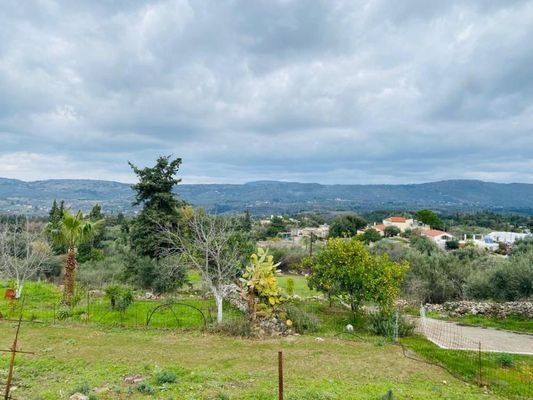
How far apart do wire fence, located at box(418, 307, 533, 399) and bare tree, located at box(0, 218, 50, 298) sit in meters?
16.9

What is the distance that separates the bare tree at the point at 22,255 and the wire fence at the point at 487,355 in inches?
665

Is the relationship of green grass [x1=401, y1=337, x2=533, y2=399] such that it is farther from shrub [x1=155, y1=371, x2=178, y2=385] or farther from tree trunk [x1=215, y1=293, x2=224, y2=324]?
shrub [x1=155, y1=371, x2=178, y2=385]

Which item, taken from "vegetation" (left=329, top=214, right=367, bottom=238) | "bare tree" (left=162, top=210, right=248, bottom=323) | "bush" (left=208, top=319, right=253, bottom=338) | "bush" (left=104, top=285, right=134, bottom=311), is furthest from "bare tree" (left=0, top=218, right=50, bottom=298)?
"vegetation" (left=329, top=214, right=367, bottom=238)

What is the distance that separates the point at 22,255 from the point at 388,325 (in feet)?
88.6

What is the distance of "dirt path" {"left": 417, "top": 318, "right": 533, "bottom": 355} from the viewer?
12289 mm

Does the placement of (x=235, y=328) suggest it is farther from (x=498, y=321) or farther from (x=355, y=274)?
(x=498, y=321)

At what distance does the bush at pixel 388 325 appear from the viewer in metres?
13.4

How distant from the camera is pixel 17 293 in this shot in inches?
733

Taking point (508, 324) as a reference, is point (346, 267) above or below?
above

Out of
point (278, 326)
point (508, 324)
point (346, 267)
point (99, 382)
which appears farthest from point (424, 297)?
point (99, 382)

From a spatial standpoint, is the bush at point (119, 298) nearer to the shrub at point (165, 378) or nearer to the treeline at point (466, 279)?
the shrub at point (165, 378)

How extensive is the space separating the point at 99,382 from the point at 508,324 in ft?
47.9

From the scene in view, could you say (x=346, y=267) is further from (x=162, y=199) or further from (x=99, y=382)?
(x=162, y=199)

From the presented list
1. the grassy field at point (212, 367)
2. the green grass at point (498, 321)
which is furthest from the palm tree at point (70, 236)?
the green grass at point (498, 321)
